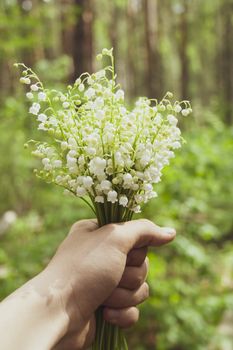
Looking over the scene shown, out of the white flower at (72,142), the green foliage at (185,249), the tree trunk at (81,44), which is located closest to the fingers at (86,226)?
the white flower at (72,142)

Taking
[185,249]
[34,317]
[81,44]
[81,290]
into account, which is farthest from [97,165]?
[81,44]

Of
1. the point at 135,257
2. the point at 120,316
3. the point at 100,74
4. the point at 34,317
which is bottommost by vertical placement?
the point at 120,316

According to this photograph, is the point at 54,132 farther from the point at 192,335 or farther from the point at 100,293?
the point at 192,335

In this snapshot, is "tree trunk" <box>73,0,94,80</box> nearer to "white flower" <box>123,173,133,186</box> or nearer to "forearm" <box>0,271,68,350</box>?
"white flower" <box>123,173,133,186</box>

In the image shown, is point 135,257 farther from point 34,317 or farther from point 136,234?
point 34,317

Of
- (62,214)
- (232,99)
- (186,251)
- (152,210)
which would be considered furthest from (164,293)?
(232,99)

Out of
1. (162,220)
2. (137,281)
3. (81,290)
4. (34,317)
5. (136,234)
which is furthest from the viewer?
(162,220)

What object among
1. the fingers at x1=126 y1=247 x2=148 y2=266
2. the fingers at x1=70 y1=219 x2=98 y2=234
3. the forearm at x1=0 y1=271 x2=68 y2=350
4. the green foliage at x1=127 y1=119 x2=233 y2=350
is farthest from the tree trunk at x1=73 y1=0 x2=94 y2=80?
the forearm at x1=0 y1=271 x2=68 y2=350

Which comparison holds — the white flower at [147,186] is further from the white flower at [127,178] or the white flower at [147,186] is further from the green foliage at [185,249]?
the green foliage at [185,249]
